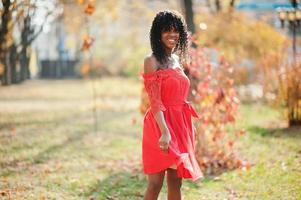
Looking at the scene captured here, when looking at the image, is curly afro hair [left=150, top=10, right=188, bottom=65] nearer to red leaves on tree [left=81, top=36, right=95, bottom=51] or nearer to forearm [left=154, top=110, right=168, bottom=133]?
forearm [left=154, top=110, right=168, bottom=133]

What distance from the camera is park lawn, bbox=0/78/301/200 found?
20.3 ft

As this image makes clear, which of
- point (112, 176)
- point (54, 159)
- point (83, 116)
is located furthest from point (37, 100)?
point (112, 176)

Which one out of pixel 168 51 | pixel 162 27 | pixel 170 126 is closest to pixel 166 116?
pixel 170 126

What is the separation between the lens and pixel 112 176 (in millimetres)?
7141

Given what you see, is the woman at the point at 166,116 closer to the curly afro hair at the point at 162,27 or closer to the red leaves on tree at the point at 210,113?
the curly afro hair at the point at 162,27

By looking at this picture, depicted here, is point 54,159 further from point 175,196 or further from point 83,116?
point 83,116

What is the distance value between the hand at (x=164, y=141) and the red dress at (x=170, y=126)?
0.07m

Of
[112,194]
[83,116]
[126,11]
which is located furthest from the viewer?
[126,11]

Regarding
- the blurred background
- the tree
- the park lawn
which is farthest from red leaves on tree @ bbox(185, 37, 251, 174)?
the tree

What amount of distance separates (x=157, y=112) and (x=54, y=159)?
4.60 m

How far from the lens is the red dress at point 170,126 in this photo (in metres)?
4.01

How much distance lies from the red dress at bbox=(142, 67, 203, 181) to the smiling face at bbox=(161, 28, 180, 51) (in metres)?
0.21

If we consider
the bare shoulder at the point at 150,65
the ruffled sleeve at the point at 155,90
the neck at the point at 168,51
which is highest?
the neck at the point at 168,51

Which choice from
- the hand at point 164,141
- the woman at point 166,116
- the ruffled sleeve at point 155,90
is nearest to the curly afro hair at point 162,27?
the woman at point 166,116
